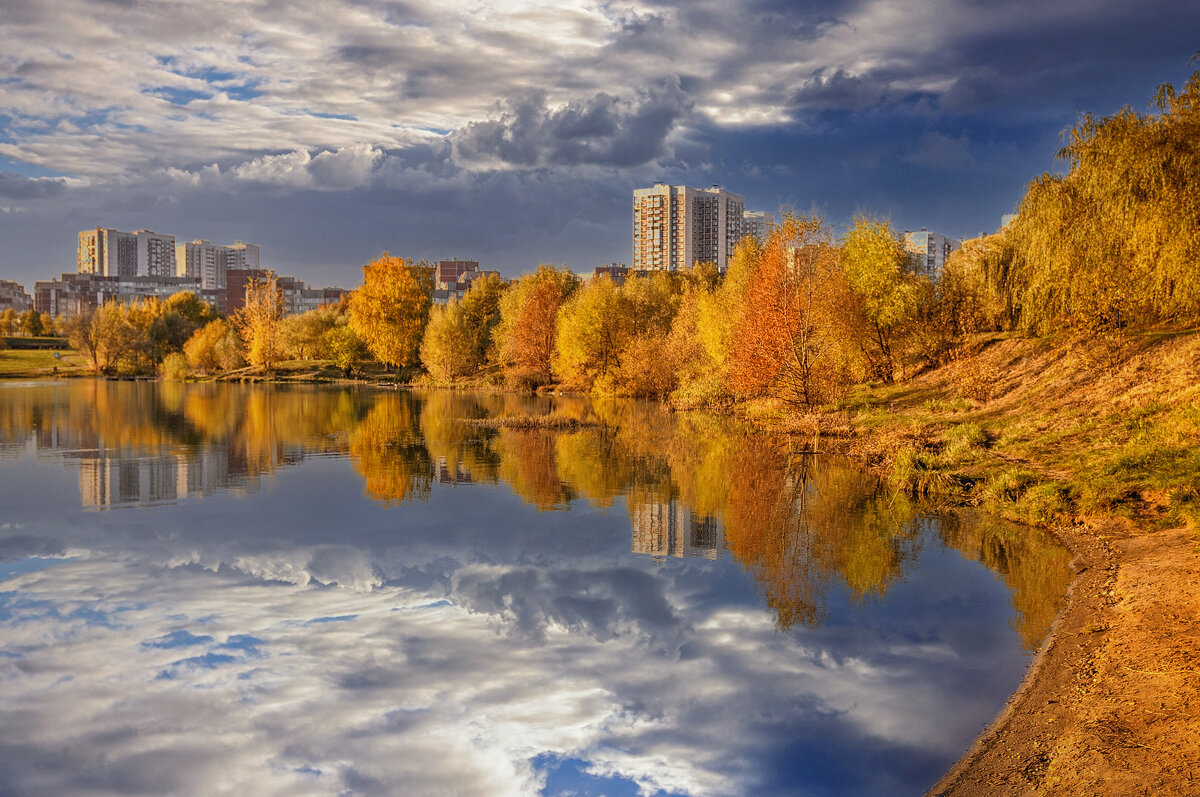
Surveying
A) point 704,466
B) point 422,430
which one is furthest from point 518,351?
point 704,466

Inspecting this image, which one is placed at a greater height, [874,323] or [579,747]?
[874,323]

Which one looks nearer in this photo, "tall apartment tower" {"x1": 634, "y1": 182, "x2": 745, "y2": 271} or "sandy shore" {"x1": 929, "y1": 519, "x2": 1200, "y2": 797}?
"sandy shore" {"x1": 929, "y1": 519, "x2": 1200, "y2": 797}

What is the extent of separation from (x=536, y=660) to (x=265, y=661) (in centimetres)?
322

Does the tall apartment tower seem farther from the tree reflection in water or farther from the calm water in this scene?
the calm water

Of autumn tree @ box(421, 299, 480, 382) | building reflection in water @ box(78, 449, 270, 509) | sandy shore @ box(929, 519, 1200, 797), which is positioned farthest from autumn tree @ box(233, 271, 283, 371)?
sandy shore @ box(929, 519, 1200, 797)

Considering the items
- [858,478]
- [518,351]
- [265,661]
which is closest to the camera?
[265,661]

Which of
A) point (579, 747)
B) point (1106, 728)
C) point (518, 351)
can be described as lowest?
point (579, 747)

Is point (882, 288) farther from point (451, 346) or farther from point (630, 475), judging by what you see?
point (451, 346)

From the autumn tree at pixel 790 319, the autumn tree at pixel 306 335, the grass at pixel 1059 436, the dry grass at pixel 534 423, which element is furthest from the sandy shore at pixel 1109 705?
the autumn tree at pixel 306 335

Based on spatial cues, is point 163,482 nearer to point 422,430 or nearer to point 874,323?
point 422,430

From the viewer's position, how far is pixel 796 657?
973 cm

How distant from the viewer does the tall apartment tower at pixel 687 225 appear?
518 ft

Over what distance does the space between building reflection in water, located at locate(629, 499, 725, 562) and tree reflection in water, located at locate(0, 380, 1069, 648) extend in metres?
0.05

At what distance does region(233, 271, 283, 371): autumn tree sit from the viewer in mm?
81438
